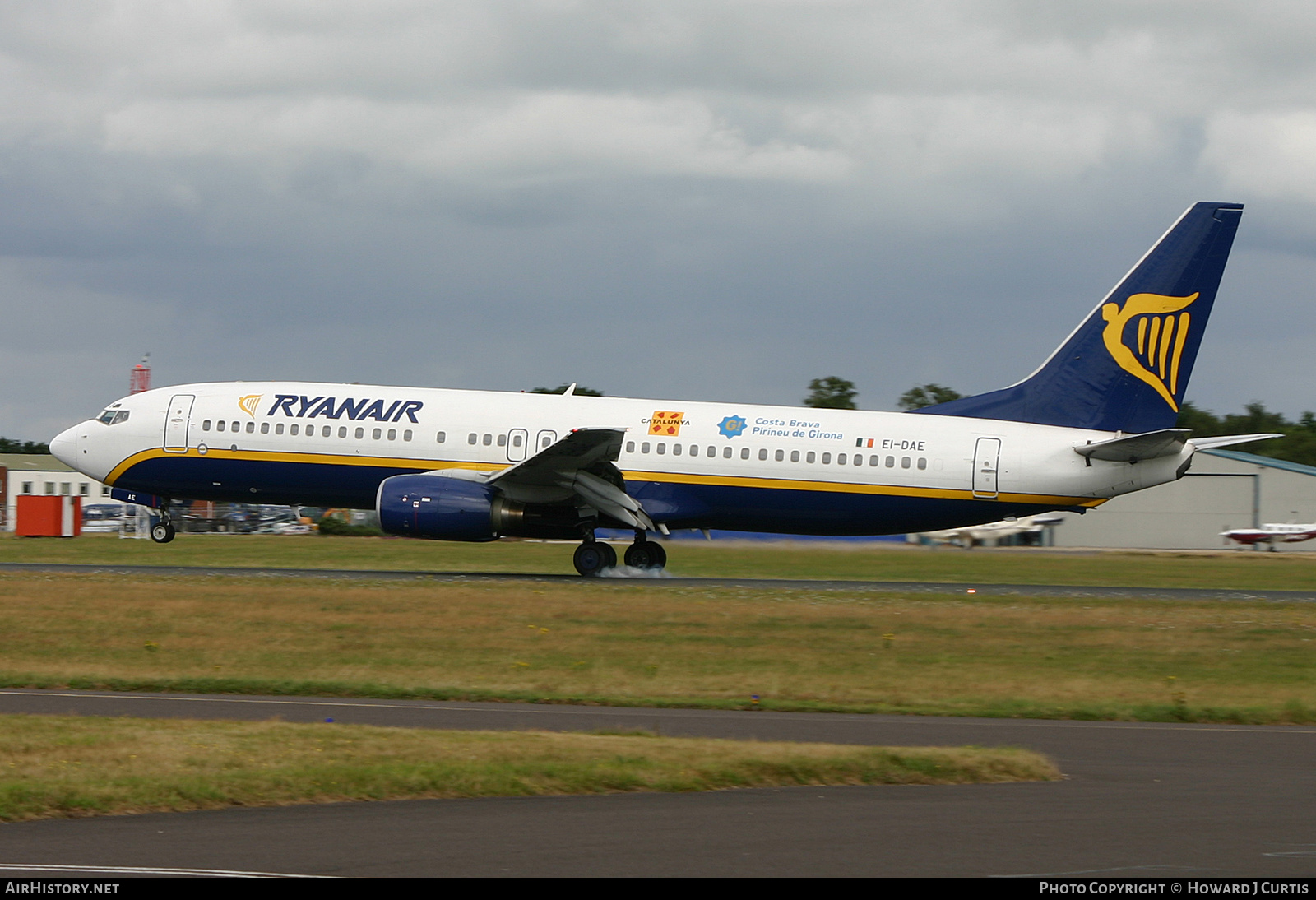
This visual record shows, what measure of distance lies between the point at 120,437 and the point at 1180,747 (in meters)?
26.9

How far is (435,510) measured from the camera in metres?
29.0

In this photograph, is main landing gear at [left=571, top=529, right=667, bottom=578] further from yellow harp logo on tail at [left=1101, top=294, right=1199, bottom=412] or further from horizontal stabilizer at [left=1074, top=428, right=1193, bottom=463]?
yellow harp logo on tail at [left=1101, top=294, right=1199, bottom=412]

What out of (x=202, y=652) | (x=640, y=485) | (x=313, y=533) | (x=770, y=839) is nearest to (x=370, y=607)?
(x=202, y=652)

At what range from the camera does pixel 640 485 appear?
31.6 meters

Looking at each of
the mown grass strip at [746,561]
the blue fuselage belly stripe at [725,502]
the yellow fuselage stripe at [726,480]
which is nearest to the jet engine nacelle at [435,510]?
the yellow fuselage stripe at [726,480]

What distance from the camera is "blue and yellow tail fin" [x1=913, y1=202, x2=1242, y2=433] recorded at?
31.7 metres

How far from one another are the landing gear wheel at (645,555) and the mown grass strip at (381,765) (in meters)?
19.3

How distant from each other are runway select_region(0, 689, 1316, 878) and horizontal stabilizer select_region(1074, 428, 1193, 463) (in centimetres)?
1809

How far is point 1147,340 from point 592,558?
45.2ft

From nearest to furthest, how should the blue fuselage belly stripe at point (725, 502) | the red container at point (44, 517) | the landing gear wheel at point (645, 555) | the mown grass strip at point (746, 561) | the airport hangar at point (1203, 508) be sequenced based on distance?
the blue fuselage belly stripe at point (725, 502), the landing gear wheel at point (645, 555), the mown grass strip at point (746, 561), the red container at point (44, 517), the airport hangar at point (1203, 508)

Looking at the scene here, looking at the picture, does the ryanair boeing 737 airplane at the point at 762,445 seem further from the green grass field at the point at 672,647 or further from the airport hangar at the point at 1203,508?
the airport hangar at the point at 1203,508

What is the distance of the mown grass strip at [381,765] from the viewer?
32.9 ft
